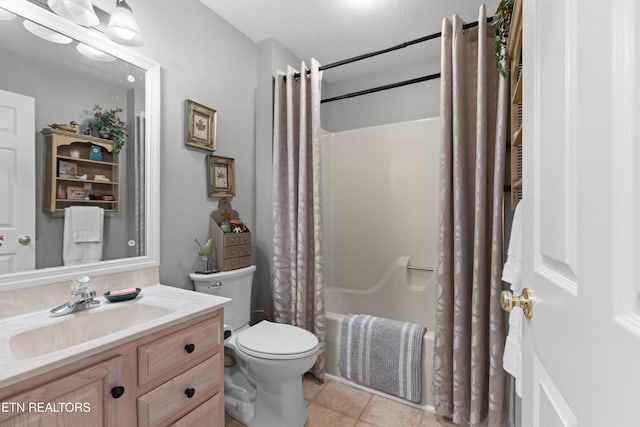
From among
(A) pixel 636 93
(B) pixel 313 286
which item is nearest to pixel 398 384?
(B) pixel 313 286

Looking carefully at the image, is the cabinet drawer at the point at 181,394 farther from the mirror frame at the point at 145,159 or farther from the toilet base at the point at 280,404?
the mirror frame at the point at 145,159

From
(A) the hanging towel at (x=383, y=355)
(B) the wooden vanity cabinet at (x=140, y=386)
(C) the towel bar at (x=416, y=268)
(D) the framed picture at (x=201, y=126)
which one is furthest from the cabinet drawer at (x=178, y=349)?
(C) the towel bar at (x=416, y=268)

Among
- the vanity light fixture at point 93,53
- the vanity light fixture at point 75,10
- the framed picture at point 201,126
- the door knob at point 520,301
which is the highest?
the vanity light fixture at point 75,10

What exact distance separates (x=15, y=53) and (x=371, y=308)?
8.90 ft

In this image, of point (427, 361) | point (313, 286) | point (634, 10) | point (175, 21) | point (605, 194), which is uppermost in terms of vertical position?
point (175, 21)

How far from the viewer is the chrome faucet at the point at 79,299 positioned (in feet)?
3.64

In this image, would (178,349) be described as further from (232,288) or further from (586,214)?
(586,214)

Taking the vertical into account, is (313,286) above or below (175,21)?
below

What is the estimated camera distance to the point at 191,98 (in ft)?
5.95

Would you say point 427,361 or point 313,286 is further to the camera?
point 313,286

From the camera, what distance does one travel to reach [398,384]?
180 centimetres

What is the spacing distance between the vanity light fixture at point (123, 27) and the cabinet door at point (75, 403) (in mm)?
1359

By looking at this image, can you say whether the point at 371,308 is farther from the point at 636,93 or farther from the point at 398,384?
the point at 636,93

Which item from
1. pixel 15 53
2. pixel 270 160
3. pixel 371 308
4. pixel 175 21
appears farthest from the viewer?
pixel 371 308
